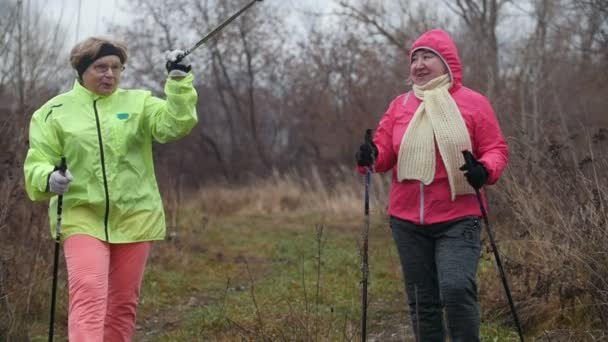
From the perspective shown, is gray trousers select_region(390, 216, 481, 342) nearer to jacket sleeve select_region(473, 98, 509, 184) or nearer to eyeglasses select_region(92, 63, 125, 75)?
jacket sleeve select_region(473, 98, 509, 184)

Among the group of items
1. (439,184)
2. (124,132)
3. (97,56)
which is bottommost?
(439,184)

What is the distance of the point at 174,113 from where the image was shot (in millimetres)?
3902

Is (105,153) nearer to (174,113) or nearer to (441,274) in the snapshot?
(174,113)

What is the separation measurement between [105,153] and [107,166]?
0.07m

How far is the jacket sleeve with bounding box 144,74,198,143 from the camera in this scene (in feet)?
12.8

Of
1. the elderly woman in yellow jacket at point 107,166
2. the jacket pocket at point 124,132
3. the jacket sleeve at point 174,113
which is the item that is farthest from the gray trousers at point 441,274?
the jacket pocket at point 124,132

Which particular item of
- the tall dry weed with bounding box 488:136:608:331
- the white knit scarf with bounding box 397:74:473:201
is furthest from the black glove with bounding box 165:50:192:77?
the tall dry weed with bounding box 488:136:608:331

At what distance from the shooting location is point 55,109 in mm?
3889

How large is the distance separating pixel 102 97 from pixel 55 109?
25cm

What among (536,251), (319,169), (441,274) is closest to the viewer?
(441,274)

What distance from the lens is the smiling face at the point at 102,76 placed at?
393 centimetres

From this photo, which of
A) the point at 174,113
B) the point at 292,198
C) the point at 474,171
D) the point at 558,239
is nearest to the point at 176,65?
the point at 174,113

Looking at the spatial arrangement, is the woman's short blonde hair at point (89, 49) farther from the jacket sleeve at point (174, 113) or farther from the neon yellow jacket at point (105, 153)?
the jacket sleeve at point (174, 113)

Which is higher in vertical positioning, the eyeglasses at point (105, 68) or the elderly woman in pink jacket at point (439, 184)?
the eyeglasses at point (105, 68)
